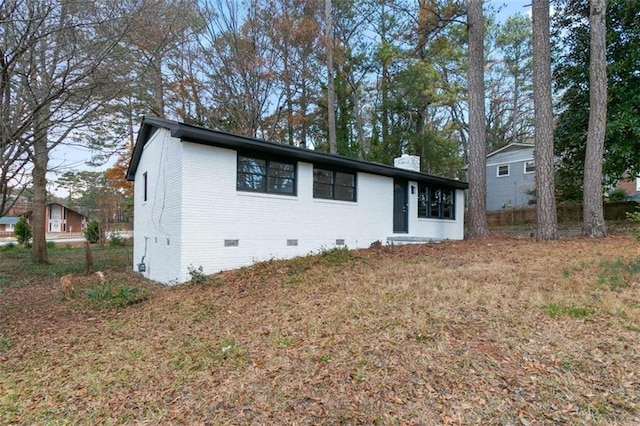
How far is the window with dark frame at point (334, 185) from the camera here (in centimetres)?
977

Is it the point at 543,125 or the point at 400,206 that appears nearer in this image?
the point at 543,125

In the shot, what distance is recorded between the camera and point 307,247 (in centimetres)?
941

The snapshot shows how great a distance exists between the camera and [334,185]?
10.2 metres

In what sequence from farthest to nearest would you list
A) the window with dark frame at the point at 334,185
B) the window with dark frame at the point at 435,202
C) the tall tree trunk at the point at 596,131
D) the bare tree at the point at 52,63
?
the window with dark frame at the point at 435,202, the tall tree trunk at the point at 596,131, the window with dark frame at the point at 334,185, the bare tree at the point at 52,63

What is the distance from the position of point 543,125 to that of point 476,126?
2.04 m

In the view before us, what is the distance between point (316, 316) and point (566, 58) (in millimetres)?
16218

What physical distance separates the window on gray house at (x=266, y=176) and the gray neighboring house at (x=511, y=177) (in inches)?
672

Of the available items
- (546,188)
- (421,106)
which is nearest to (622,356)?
(546,188)

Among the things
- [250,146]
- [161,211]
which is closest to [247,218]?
[250,146]

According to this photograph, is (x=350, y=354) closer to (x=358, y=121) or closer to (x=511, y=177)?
(x=358, y=121)

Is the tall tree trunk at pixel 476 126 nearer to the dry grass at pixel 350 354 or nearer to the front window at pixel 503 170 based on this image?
the dry grass at pixel 350 354

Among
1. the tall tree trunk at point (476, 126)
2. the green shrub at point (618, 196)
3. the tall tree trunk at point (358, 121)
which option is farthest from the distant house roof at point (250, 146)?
the green shrub at point (618, 196)

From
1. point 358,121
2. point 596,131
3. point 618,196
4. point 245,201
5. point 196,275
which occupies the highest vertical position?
point 358,121

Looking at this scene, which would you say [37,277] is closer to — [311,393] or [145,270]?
[145,270]
